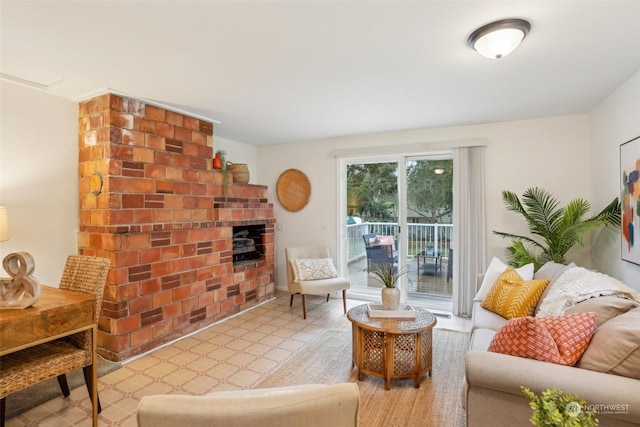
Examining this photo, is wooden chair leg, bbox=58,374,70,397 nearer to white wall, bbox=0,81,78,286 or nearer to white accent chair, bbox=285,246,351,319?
white wall, bbox=0,81,78,286

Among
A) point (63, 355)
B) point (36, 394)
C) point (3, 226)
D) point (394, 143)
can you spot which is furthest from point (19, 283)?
point (394, 143)

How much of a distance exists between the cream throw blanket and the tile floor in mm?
1560

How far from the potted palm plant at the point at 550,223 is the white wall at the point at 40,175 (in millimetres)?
4410

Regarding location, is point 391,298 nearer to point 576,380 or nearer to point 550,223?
point 576,380

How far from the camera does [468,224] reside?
3.90m

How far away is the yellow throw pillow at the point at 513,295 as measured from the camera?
2447 millimetres

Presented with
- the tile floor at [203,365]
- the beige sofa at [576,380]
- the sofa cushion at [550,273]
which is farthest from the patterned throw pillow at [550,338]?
the tile floor at [203,365]

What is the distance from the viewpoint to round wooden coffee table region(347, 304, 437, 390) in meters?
2.31

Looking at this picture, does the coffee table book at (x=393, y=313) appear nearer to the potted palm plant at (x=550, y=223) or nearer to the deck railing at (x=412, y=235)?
the potted palm plant at (x=550, y=223)

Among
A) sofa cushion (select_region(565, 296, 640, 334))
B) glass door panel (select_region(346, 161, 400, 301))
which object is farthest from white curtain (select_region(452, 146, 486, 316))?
sofa cushion (select_region(565, 296, 640, 334))

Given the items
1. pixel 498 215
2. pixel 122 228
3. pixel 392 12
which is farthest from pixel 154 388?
pixel 498 215

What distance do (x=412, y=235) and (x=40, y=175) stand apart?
4118mm

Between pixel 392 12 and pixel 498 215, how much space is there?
3.00 m

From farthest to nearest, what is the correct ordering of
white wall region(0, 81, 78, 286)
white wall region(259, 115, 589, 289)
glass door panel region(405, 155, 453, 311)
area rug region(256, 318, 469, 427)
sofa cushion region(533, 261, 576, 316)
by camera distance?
glass door panel region(405, 155, 453, 311) < white wall region(259, 115, 589, 289) < white wall region(0, 81, 78, 286) < sofa cushion region(533, 261, 576, 316) < area rug region(256, 318, 469, 427)
